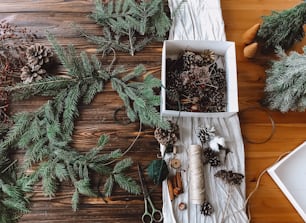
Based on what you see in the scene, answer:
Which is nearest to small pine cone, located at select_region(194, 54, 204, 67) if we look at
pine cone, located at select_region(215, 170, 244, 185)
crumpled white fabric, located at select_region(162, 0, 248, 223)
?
crumpled white fabric, located at select_region(162, 0, 248, 223)

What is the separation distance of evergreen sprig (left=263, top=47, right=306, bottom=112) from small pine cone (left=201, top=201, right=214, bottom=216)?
0.38 meters

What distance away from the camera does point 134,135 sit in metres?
1.20

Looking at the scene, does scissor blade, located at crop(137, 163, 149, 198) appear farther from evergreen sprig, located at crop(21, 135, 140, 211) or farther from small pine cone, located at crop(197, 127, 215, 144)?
small pine cone, located at crop(197, 127, 215, 144)

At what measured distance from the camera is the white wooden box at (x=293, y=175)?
118 centimetres

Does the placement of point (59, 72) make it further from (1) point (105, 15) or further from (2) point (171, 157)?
(2) point (171, 157)

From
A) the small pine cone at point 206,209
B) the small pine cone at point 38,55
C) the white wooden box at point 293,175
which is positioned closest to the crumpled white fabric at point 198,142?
the small pine cone at point 206,209

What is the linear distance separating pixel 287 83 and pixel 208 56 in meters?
0.26

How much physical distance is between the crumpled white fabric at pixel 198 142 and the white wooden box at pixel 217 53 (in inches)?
2.3

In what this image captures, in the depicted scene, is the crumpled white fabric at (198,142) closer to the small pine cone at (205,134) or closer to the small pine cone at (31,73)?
the small pine cone at (205,134)

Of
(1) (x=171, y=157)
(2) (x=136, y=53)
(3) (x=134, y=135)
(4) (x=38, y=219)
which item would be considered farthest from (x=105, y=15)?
(4) (x=38, y=219)

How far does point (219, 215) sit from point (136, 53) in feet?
1.92

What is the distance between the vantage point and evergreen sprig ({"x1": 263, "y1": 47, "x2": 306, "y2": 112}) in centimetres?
110

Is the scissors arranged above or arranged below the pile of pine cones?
below

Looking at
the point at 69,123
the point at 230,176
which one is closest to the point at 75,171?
the point at 69,123
